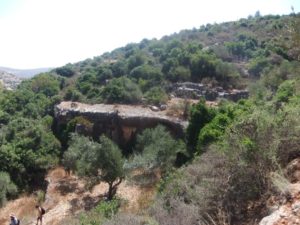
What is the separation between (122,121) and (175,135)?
430 centimetres

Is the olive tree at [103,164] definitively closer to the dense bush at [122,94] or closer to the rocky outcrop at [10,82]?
the dense bush at [122,94]

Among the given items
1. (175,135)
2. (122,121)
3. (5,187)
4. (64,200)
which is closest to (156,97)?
(122,121)

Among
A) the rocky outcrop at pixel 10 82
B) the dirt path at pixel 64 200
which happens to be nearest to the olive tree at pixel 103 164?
the dirt path at pixel 64 200

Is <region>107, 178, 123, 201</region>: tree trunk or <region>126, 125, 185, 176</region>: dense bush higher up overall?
<region>126, 125, 185, 176</region>: dense bush

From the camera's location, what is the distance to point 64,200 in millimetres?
21359

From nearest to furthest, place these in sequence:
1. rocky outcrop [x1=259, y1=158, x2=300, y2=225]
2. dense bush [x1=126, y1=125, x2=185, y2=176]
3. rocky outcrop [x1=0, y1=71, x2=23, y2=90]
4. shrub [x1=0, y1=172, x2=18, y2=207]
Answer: rocky outcrop [x1=259, y1=158, x2=300, y2=225]
dense bush [x1=126, y1=125, x2=185, y2=176]
shrub [x1=0, y1=172, x2=18, y2=207]
rocky outcrop [x1=0, y1=71, x2=23, y2=90]

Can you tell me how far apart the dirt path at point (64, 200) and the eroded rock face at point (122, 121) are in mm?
5605

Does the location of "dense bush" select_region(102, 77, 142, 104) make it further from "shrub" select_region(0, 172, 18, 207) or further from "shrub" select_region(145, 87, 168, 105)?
"shrub" select_region(0, 172, 18, 207)

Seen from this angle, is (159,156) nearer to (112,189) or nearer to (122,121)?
(112,189)

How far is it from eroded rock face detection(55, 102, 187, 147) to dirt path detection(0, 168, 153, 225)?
5605 mm

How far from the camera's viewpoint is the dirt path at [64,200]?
19.1 meters

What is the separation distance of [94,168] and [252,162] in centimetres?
1301

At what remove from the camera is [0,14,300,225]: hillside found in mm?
7898

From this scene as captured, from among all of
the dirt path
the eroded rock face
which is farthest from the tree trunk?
the eroded rock face
